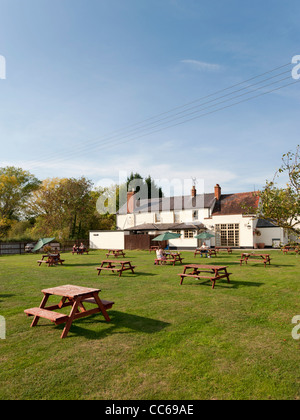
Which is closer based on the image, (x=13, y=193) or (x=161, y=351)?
(x=161, y=351)

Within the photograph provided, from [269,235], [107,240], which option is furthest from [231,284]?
[107,240]

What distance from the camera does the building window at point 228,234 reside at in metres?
35.3

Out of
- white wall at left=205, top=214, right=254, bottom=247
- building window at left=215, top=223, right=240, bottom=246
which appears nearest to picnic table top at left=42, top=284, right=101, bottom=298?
white wall at left=205, top=214, right=254, bottom=247

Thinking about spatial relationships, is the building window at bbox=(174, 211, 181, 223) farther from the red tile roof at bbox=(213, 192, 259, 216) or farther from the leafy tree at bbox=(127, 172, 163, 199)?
the leafy tree at bbox=(127, 172, 163, 199)

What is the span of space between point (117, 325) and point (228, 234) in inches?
1238

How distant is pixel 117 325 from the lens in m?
6.37

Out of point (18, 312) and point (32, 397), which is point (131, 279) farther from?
point (32, 397)

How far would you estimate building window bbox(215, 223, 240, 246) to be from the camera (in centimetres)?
3531

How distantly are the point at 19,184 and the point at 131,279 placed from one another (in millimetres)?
41629

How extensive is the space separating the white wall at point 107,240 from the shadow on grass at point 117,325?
32267 millimetres

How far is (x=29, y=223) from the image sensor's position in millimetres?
49531

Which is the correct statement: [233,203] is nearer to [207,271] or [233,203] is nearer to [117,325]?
[207,271]

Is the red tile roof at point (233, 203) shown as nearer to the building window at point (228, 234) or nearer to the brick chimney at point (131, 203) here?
the building window at point (228, 234)

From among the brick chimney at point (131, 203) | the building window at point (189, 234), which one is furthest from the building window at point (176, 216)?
the brick chimney at point (131, 203)
